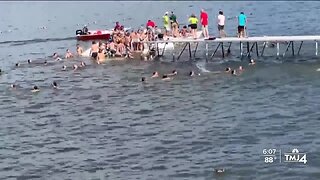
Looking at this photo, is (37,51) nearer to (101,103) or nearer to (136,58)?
(136,58)

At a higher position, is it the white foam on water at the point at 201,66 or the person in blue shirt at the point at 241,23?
the person in blue shirt at the point at 241,23

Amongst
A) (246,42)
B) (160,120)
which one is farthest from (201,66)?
(160,120)

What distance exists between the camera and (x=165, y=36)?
145ft

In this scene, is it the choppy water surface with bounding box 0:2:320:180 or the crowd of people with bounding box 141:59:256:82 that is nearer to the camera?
the choppy water surface with bounding box 0:2:320:180

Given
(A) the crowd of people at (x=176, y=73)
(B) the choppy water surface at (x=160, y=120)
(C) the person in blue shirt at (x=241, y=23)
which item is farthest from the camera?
(C) the person in blue shirt at (x=241, y=23)

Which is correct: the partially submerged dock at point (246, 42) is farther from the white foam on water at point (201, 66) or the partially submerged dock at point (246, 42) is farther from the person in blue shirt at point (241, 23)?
the white foam on water at point (201, 66)

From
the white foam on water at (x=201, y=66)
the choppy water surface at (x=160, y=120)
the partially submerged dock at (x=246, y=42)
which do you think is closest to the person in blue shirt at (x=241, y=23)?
the partially submerged dock at (x=246, y=42)

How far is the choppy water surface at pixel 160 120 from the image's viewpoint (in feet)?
66.0

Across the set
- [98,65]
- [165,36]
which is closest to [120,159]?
[98,65]

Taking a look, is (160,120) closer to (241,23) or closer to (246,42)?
(241,23)

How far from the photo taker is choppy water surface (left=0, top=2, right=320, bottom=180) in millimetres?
20125

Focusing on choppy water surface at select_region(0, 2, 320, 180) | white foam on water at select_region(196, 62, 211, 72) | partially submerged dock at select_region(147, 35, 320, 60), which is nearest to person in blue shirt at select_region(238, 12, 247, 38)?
partially submerged dock at select_region(147, 35, 320, 60)

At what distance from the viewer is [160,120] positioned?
25.8 m

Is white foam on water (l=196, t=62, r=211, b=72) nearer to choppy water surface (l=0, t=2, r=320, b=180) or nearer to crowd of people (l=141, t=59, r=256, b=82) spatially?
choppy water surface (l=0, t=2, r=320, b=180)
